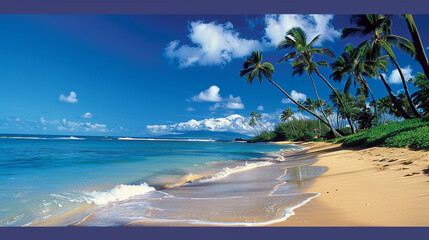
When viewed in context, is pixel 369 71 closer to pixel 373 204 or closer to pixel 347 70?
pixel 347 70

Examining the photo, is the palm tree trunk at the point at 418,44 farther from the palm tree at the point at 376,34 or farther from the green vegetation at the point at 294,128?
the green vegetation at the point at 294,128

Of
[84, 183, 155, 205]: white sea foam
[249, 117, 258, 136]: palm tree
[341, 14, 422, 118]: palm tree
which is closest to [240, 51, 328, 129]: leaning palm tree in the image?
[341, 14, 422, 118]: palm tree

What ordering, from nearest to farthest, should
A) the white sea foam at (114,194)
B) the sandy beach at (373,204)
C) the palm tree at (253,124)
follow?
the sandy beach at (373,204) → the white sea foam at (114,194) → the palm tree at (253,124)

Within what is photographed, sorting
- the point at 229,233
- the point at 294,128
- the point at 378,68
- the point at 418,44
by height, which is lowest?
the point at 229,233

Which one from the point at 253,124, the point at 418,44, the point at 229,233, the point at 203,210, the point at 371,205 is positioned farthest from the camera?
the point at 253,124

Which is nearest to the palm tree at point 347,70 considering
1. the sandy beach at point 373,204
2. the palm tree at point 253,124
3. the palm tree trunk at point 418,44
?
the palm tree trunk at point 418,44

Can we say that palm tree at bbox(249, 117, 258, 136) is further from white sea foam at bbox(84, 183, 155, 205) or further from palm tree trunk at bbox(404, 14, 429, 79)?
white sea foam at bbox(84, 183, 155, 205)

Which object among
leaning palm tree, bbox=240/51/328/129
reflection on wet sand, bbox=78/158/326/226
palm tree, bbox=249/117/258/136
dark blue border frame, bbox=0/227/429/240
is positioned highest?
leaning palm tree, bbox=240/51/328/129

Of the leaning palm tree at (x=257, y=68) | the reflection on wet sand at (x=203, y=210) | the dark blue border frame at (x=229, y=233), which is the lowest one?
the reflection on wet sand at (x=203, y=210)

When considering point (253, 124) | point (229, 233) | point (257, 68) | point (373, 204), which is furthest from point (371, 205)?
point (253, 124)

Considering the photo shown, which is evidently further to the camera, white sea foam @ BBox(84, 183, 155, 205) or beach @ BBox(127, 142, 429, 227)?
white sea foam @ BBox(84, 183, 155, 205)

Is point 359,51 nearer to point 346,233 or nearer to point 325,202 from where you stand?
point 325,202

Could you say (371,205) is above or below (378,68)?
below

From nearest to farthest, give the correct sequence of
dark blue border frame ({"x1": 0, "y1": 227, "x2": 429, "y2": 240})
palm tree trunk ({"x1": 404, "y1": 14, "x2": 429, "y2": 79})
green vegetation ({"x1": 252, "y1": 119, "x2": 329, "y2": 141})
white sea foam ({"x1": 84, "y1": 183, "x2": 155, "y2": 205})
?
dark blue border frame ({"x1": 0, "y1": 227, "x2": 429, "y2": 240}) → white sea foam ({"x1": 84, "y1": 183, "x2": 155, "y2": 205}) → palm tree trunk ({"x1": 404, "y1": 14, "x2": 429, "y2": 79}) → green vegetation ({"x1": 252, "y1": 119, "x2": 329, "y2": 141})
